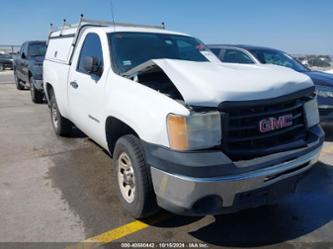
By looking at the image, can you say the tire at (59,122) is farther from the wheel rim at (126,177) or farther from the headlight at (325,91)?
the headlight at (325,91)

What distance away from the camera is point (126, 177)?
3.52 m

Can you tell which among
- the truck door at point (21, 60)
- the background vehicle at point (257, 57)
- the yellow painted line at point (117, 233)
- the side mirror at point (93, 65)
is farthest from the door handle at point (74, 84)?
the truck door at point (21, 60)

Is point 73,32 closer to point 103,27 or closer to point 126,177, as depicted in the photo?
point 103,27

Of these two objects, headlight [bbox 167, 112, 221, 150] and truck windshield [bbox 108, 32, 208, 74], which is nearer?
headlight [bbox 167, 112, 221, 150]

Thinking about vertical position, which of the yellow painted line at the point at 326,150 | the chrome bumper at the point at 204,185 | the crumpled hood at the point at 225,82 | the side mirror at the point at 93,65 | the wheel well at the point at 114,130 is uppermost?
the side mirror at the point at 93,65

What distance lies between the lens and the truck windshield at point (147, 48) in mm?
4094

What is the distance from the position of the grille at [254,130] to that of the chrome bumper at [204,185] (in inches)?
6.7

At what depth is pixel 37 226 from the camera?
3346 mm

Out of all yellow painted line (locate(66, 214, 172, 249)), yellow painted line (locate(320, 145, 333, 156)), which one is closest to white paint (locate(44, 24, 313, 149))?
yellow painted line (locate(66, 214, 172, 249))

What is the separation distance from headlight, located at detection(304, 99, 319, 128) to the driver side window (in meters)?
2.28

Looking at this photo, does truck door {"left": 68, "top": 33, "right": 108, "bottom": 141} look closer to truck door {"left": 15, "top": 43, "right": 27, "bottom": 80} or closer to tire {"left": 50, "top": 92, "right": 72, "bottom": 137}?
tire {"left": 50, "top": 92, "right": 72, "bottom": 137}

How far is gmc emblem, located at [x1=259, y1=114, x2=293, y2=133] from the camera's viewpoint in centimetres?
293

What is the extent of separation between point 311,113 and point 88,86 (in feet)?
8.44

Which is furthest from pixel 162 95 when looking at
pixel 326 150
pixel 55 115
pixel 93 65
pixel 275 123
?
pixel 55 115
